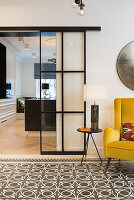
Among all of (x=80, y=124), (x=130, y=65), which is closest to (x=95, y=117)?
(x=80, y=124)

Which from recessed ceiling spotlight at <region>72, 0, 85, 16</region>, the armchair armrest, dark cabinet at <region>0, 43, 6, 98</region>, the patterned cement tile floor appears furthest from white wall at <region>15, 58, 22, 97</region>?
recessed ceiling spotlight at <region>72, 0, 85, 16</region>

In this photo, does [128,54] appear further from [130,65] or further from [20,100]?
[20,100]

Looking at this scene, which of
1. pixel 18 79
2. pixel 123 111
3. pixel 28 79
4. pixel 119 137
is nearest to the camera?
pixel 119 137

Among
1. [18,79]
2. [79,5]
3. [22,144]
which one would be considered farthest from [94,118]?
[18,79]

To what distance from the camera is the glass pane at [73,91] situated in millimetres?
3971

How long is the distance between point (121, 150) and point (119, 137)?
52cm

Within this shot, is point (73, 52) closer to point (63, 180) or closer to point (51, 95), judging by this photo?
point (51, 95)

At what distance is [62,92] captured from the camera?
13.0ft

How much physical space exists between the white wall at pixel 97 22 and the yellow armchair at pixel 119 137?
1.22ft

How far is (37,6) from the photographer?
12.8ft

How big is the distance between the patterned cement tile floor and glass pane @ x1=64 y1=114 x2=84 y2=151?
0.37 meters

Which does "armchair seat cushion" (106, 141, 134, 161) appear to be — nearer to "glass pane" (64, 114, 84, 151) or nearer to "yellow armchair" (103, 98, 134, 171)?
"yellow armchair" (103, 98, 134, 171)

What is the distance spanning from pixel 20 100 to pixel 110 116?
6.30m

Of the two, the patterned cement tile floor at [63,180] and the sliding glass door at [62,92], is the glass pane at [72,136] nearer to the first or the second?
the sliding glass door at [62,92]
